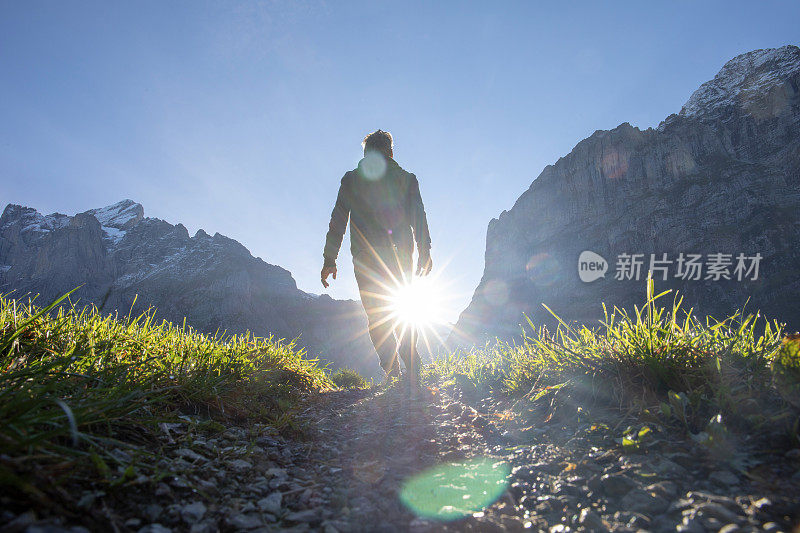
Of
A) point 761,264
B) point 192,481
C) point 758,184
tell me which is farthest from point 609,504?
point 758,184

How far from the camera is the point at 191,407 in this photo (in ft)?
9.28

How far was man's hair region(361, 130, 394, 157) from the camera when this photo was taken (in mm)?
6973

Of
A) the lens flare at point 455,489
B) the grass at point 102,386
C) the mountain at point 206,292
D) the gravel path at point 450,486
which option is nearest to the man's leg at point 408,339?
the grass at point 102,386

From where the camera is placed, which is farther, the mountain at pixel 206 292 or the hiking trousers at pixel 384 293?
the mountain at pixel 206 292

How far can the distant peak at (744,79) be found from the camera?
154125mm

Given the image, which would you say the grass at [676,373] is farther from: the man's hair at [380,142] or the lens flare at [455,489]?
the man's hair at [380,142]

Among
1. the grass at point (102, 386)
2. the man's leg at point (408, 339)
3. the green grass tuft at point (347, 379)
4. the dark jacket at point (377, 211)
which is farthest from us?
the green grass tuft at point (347, 379)

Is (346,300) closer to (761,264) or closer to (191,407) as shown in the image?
(761,264)

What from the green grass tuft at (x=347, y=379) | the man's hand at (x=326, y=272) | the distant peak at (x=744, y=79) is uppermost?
the distant peak at (x=744, y=79)

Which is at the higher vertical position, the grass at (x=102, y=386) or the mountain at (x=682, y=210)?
the mountain at (x=682, y=210)

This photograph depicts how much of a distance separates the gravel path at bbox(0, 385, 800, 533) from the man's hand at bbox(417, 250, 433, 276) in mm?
4337

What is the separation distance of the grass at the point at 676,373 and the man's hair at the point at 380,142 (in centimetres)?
464

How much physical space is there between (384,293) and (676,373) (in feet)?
14.7

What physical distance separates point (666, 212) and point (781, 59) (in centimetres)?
10264
